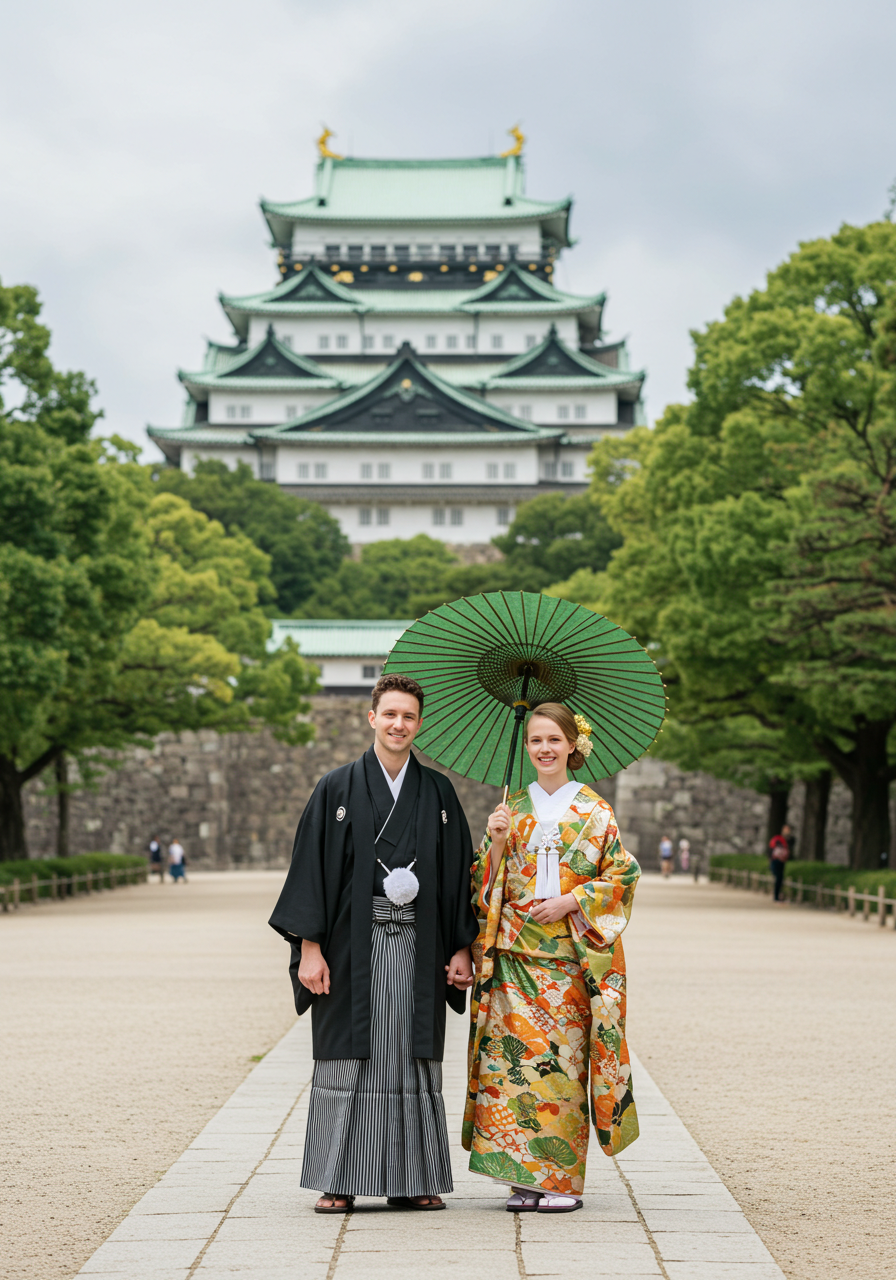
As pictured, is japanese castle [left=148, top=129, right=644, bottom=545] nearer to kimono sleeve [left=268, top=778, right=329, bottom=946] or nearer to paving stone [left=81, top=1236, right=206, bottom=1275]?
kimono sleeve [left=268, top=778, right=329, bottom=946]

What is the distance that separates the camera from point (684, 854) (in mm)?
36938

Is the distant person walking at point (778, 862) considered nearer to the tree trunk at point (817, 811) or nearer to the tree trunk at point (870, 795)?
the tree trunk at point (817, 811)

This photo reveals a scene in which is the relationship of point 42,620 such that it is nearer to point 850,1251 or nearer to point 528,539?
point 850,1251

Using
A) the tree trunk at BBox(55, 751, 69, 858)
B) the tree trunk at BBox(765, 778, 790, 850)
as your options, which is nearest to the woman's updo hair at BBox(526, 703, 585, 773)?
the tree trunk at BBox(55, 751, 69, 858)

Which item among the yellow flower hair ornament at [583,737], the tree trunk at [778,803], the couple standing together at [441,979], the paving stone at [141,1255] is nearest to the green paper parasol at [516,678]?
the yellow flower hair ornament at [583,737]

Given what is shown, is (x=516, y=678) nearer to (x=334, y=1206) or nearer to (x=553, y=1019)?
(x=553, y=1019)

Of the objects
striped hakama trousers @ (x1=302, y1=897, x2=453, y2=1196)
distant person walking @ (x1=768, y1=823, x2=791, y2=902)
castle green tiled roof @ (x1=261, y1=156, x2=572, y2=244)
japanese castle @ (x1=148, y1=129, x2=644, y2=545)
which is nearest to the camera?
striped hakama trousers @ (x1=302, y1=897, x2=453, y2=1196)

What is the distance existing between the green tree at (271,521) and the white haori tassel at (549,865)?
3985cm

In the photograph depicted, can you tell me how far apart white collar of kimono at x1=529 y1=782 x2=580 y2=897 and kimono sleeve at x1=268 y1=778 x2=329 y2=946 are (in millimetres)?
618

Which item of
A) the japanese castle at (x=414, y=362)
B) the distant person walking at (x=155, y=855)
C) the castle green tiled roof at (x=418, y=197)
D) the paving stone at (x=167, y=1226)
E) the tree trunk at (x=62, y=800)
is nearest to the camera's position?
the paving stone at (x=167, y=1226)

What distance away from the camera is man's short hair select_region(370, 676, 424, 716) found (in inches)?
175

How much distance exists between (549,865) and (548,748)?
34 cm

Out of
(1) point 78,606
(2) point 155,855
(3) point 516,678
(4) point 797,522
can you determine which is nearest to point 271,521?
(2) point 155,855

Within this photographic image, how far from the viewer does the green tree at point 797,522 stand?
1736 cm
